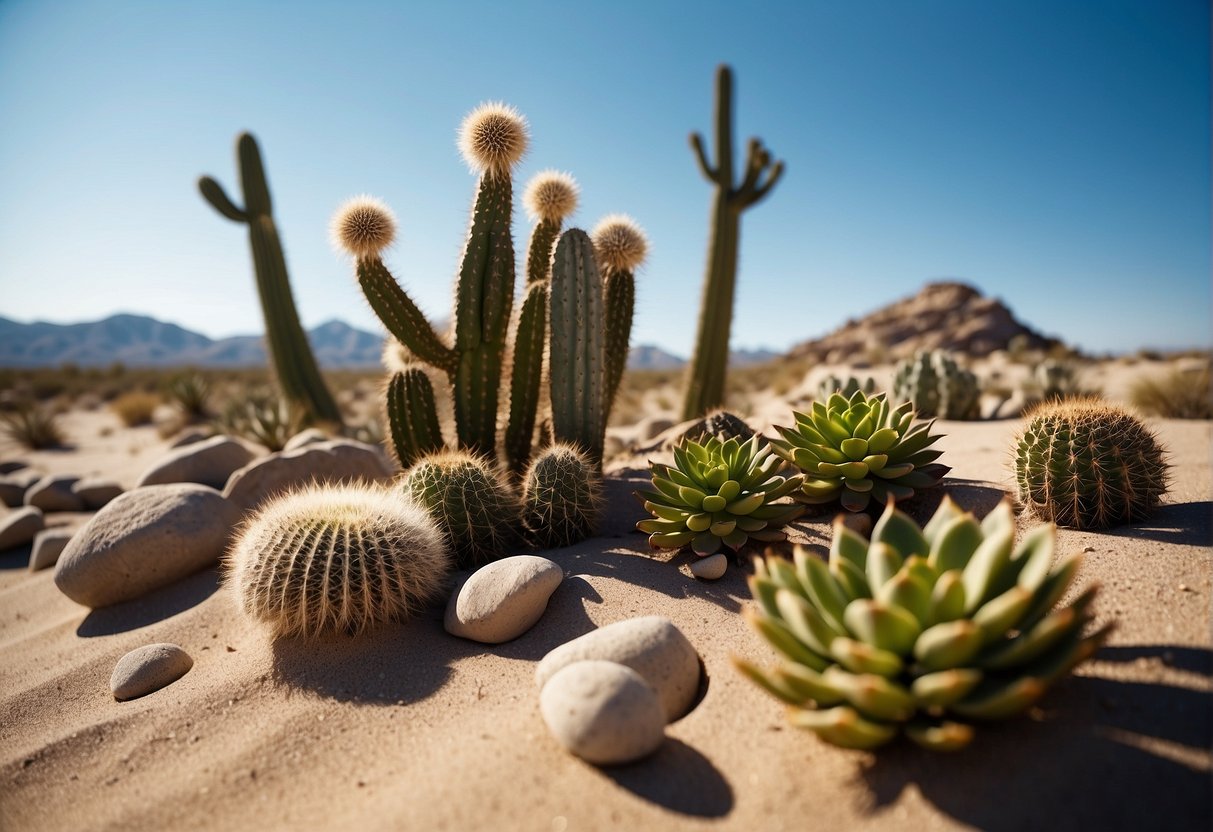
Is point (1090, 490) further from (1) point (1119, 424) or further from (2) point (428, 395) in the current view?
(2) point (428, 395)

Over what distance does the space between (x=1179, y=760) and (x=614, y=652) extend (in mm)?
1798

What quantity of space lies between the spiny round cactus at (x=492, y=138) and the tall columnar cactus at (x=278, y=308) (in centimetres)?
634

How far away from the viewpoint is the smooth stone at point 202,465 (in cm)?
602

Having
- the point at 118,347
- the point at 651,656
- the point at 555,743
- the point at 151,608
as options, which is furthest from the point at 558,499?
the point at 118,347

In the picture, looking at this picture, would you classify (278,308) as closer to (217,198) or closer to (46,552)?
(217,198)

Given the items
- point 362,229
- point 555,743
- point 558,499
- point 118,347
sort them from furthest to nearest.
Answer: point 118,347 < point 362,229 < point 558,499 < point 555,743

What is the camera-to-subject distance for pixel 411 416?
17.1ft

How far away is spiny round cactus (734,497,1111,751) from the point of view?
1843 mm

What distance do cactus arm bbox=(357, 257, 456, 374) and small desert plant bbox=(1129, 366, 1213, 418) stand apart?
912 centimetres

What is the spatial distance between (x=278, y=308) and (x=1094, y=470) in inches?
416

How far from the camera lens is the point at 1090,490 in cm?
341

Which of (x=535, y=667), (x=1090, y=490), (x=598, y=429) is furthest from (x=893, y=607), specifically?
(x=598, y=429)

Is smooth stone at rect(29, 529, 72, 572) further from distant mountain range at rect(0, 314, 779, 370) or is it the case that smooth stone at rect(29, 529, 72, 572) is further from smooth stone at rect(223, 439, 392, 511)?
distant mountain range at rect(0, 314, 779, 370)

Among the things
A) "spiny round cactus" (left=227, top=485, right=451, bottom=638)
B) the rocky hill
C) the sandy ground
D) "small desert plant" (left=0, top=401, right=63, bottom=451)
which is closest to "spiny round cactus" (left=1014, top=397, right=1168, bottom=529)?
the sandy ground
